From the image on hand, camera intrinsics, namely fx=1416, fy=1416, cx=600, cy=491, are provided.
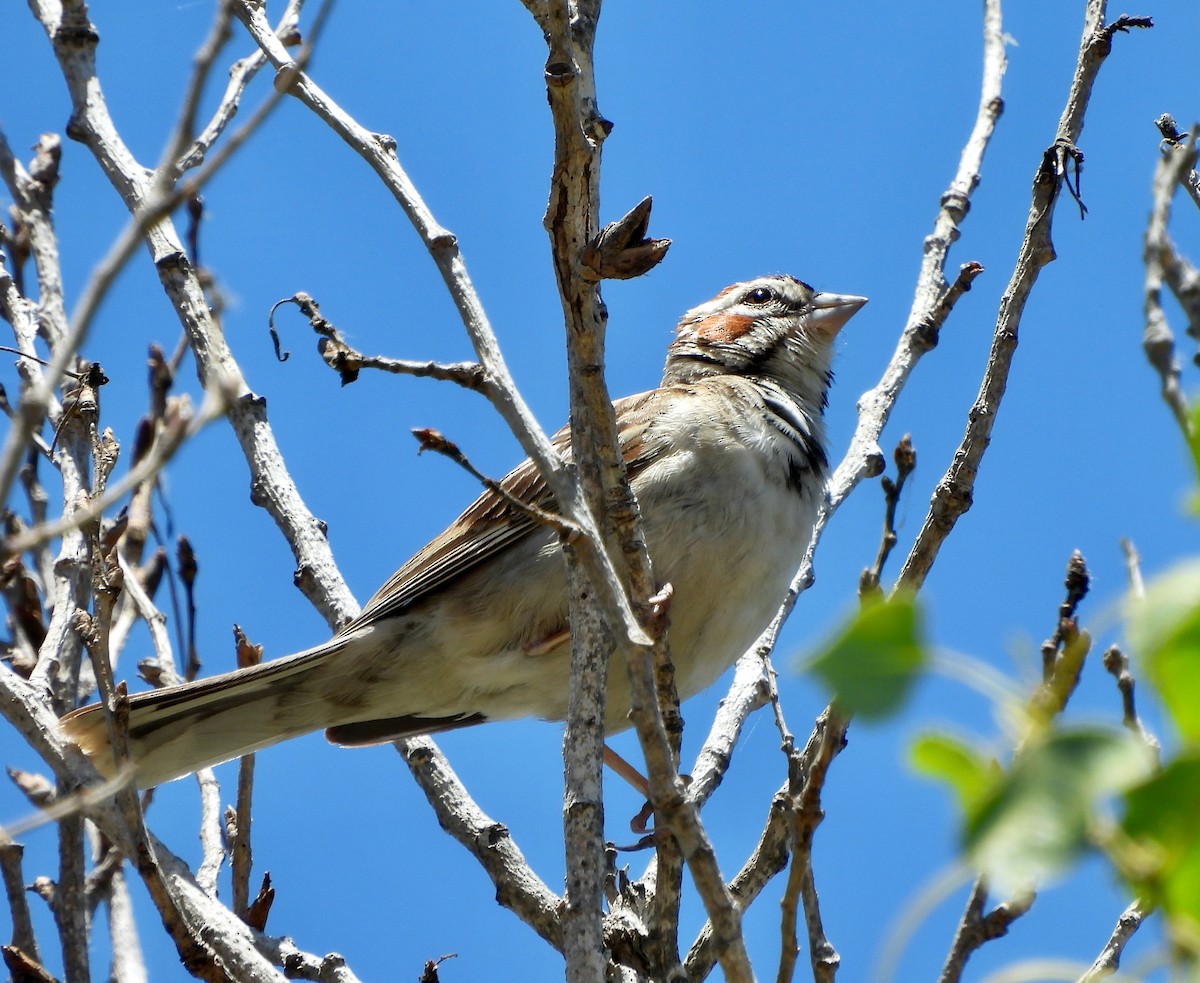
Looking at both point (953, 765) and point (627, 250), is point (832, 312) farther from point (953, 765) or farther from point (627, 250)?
point (953, 765)


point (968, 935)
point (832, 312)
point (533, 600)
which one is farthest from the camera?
point (832, 312)

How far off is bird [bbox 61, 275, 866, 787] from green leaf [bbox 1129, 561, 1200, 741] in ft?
12.6

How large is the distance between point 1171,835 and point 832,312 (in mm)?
5425

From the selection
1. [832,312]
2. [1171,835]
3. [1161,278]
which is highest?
[832,312]

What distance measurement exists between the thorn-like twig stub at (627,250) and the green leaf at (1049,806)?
198 cm

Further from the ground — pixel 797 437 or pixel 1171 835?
pixel 797 437

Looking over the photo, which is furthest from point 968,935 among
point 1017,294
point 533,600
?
point 533,600

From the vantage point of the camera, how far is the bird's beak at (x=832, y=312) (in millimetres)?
6258

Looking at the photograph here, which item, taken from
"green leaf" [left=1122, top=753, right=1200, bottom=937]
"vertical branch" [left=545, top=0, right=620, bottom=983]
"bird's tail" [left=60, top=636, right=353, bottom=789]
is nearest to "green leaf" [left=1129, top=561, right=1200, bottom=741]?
"green leaf" [left=1122, top=753, right=1200, bottom=937]

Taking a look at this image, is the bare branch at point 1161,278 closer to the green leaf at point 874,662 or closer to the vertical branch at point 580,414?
the green leaf at point 874,662

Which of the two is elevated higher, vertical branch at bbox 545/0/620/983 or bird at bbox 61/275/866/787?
bird at bbox 61/275/866/787

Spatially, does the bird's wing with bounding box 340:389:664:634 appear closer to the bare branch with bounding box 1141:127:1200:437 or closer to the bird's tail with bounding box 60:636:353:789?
the bird's tail with bounding box 60:636:353:789

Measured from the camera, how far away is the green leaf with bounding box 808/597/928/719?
1114mm

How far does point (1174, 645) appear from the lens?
979mm
